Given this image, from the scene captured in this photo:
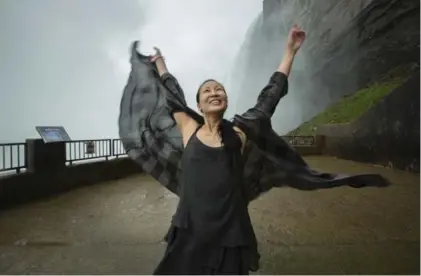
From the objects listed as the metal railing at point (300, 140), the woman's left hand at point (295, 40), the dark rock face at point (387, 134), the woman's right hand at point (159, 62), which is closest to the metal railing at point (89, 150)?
the woman's right hand at point (159, 62)

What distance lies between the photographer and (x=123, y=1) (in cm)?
197

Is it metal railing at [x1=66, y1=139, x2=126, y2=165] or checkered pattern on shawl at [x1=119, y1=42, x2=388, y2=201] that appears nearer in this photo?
checkered pattern on shawl at [x1=119, y1=42, x2=388, y2=201]

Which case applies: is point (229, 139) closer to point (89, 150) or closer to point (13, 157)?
point (89, 150)

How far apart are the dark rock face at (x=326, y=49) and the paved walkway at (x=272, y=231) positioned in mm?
393

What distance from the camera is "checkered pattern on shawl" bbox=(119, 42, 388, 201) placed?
5.22 ft

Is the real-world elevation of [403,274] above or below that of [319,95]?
below

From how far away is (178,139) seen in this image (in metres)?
1.61

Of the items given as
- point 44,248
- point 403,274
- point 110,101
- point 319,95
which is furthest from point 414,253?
point 44,248

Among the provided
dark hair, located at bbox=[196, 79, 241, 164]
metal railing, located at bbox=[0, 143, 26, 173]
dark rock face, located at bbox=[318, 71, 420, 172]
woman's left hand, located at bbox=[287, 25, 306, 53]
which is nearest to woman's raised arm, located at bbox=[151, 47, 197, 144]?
dark hair, located at bbox=[196, 79, 241, 164]

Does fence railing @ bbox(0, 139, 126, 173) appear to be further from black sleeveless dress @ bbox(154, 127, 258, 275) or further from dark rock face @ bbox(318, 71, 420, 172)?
dark rock face @ bbox(318, 71, 420, 172)

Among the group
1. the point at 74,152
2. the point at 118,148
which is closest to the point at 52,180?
the point at 74,152

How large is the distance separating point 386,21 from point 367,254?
1.23 metres

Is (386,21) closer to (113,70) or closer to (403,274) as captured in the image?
(403,274)

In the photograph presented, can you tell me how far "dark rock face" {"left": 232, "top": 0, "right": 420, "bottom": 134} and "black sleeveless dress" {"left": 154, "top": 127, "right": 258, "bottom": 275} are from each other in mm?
423
